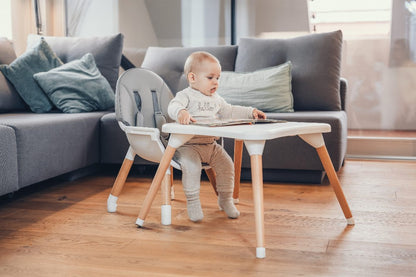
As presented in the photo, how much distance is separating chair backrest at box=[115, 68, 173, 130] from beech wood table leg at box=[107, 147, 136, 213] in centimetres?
13

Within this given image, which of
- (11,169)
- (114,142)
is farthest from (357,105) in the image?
(11,169)

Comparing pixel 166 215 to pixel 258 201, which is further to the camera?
pixel 166 215

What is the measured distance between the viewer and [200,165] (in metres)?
1.77

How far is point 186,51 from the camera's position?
10.3ft

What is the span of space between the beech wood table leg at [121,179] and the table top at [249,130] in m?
0.34

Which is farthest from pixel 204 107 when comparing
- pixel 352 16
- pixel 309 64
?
pixel 352 16

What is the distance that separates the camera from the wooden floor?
135cm

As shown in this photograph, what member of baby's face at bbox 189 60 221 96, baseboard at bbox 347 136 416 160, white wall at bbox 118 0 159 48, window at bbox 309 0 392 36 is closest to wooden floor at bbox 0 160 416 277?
baby's face at bbox 189 60 221 96

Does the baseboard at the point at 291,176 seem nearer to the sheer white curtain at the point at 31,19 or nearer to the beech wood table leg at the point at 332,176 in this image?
the beech wood table leg at the point at 332,176

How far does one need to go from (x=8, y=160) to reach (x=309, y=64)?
1.81 metres

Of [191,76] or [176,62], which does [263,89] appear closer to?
[176,62]

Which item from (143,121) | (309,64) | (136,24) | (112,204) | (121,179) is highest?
(136,24)

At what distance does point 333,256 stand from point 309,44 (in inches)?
69.7

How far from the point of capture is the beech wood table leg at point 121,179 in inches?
75.0
